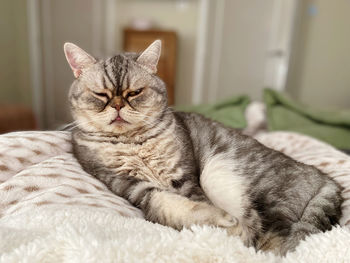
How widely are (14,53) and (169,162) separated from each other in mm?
3877

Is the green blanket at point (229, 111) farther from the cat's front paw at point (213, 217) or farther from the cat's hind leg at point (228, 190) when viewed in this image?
the cat's front paw at point (213, 217)

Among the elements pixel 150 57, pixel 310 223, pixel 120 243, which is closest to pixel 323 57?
pixel 150 57

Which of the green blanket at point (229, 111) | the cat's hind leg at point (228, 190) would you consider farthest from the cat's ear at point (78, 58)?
the green blanket at point (229, 111)

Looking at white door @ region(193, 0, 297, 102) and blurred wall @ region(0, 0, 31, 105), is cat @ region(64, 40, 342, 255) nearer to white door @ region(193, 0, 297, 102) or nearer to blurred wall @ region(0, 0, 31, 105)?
white door @ region(193, 0, 297, 102)

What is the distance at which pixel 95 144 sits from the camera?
1062 mm

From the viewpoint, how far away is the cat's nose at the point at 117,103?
998 millimetres

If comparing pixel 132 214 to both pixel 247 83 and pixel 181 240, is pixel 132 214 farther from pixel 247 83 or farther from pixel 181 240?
pixel 247 83

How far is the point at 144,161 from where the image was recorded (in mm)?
1030

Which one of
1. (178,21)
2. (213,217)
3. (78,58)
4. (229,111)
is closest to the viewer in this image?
(213,217)

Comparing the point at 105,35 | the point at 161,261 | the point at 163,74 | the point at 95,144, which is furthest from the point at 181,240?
the point at 105,35

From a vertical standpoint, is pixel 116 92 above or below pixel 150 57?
below

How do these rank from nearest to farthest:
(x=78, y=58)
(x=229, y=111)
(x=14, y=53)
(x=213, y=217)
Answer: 1. (x=213, y=217)
2. (x=78, y=58)
3. (x=229, y=111)
4. (x=14, y=53)

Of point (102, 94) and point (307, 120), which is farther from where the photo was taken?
point (307, 120)

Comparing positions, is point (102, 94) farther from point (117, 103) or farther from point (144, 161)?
point (144, 161)
